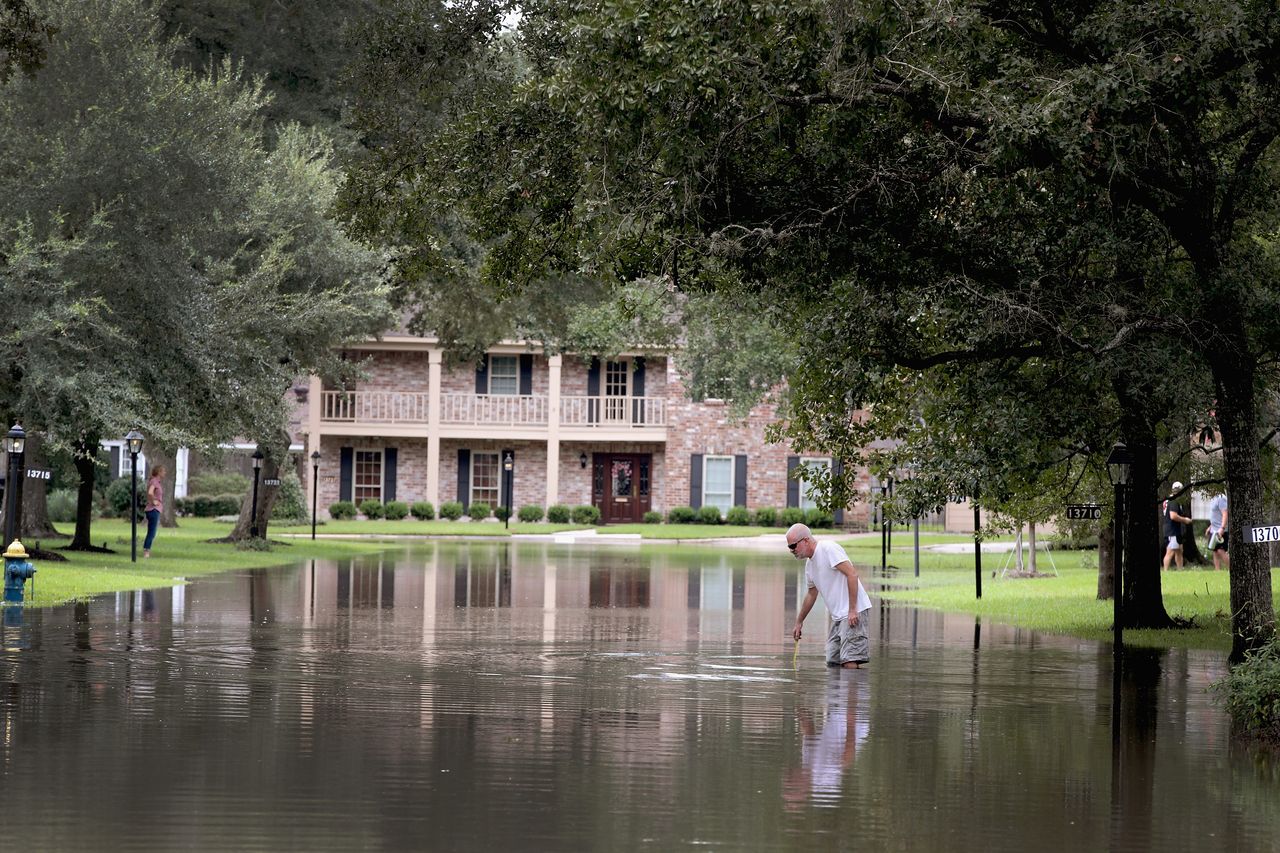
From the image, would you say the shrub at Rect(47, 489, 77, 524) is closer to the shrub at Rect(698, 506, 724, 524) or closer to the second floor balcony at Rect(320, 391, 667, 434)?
the second floor balcony at Rect(320, 391, 667, 434)

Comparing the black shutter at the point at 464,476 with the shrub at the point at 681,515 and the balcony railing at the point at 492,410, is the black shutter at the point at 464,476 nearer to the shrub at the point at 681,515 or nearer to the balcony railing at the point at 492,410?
the balcony railing at the point at 492,410

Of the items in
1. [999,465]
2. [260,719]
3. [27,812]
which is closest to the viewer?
[27,812]

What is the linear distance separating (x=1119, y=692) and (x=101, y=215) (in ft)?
57.6

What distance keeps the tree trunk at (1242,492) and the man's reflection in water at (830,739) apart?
9.59 ft

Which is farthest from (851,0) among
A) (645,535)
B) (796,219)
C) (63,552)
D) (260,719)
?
(645,535)

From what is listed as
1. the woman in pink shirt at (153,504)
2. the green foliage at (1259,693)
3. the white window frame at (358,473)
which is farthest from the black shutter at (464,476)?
the green foliage at (1259,693)

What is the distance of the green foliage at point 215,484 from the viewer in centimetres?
5966

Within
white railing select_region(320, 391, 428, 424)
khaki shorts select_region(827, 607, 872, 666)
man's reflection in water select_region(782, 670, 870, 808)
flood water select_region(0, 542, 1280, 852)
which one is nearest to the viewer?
flood water select_region(0, 542, 1280, 852)

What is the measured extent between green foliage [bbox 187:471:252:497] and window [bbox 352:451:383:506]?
3690 millimetres

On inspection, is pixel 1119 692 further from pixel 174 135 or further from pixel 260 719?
pixel 174 135

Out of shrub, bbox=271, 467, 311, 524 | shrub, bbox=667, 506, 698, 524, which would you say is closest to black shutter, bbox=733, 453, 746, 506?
shrub, bbox=667, 506, 698, 524

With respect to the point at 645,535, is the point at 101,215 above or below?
above

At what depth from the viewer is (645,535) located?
53750 millimetres

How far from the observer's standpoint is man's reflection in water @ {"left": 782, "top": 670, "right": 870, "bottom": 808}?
9.32 m
